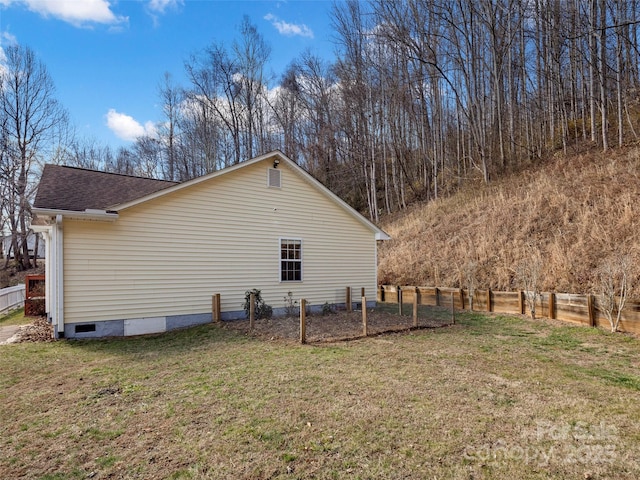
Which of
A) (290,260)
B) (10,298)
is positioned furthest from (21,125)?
(290,260)

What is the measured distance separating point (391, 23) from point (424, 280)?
14789 mm

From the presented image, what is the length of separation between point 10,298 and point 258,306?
11279 mm

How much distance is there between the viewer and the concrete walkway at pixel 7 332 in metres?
7.97

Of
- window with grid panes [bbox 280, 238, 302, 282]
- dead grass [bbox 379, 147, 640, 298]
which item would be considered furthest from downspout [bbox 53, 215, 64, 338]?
dead grass [bbox 379, 147, 640, 298]

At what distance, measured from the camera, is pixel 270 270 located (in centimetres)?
1026

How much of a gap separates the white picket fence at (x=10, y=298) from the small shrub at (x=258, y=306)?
955cm

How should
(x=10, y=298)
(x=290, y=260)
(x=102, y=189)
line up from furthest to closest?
(x=10, y=298) → (x=290, y=260) → (x=102, y=189)

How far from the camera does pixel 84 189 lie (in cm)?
902

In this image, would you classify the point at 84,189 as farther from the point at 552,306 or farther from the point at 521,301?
the point at 552,306

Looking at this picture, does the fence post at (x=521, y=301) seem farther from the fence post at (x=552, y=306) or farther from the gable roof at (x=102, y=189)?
the gable roof at (x=102, y=189)

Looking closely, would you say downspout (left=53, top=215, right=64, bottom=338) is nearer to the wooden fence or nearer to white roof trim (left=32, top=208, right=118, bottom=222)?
white roof trim (left=32, top=208, right=118, bottom=222)

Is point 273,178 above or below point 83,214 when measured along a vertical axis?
above

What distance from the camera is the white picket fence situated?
505 inches

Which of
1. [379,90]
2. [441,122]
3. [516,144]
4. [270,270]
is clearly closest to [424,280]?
[270,270]
